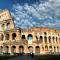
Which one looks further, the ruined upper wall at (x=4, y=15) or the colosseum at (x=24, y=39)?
the ruined upper wall at (x=4, y=15)

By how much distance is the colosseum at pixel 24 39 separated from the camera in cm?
7112

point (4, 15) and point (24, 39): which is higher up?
point (4, 15)

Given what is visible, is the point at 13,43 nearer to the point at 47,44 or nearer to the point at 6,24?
the point at 6,24

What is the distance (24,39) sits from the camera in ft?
237

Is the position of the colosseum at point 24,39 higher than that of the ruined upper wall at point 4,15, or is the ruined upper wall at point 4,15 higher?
the ruined upper wall at point 4,15

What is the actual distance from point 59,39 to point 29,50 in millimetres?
17063

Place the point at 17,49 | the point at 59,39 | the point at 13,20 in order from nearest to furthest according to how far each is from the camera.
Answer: the point at 17,49, the point at 13,20, the point at 59,39

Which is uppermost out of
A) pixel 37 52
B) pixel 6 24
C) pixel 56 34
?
pixel 6 24

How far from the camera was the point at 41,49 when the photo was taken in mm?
71688

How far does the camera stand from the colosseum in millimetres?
71125

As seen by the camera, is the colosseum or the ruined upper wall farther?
the ruined upper wall

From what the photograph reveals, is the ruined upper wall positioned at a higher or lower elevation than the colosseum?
higher

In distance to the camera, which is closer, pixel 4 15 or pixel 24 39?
pixel 24 39

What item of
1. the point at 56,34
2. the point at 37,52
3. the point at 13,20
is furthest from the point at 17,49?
the point at 56,34
